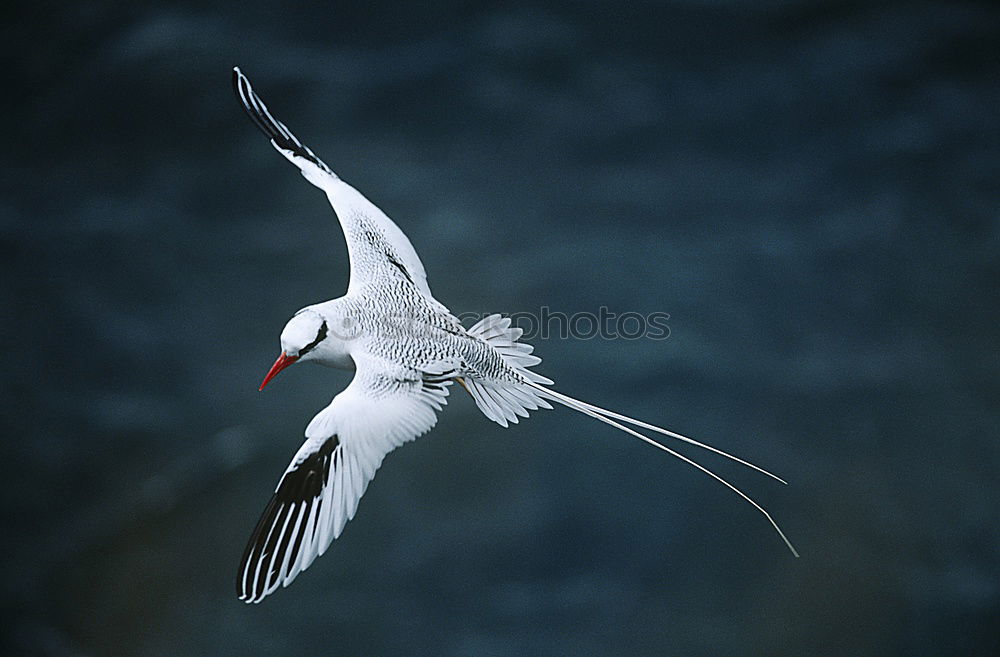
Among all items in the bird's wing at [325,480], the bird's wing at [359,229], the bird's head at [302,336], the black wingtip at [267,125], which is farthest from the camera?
the black wingtip at [267,125]

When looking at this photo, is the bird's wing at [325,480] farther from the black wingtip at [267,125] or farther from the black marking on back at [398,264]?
the black wingtip at [267,125]

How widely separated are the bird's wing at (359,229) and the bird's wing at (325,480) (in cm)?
70

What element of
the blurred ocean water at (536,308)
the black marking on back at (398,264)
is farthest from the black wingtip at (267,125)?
the blurred ocean water at (536,308)

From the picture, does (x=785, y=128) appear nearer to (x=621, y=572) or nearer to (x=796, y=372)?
(x=796, y=372)

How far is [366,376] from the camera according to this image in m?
3.58

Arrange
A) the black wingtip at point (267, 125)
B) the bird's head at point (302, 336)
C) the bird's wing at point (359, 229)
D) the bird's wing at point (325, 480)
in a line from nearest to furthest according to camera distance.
→ the bird's wing at point (325, 480), the bird's head at point (302, 336), the bird's wing at point (359, 229), the black wingtip at point (267, 125)

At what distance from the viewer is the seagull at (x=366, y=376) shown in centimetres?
332

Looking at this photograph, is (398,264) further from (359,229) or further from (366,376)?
(366,376)

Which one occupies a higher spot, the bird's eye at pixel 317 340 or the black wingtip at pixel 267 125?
the black wingtip at pixel 267 125

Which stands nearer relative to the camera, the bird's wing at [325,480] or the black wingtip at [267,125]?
the bird's wing at [325,480]

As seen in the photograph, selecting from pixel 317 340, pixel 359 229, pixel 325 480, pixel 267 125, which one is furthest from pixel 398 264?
pixel 325 480

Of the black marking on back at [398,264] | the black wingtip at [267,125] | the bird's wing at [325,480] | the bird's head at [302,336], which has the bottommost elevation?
the bird's wing at [325,480]

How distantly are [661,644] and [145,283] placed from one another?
3.09 meters

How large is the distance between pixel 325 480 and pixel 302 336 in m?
0.52
